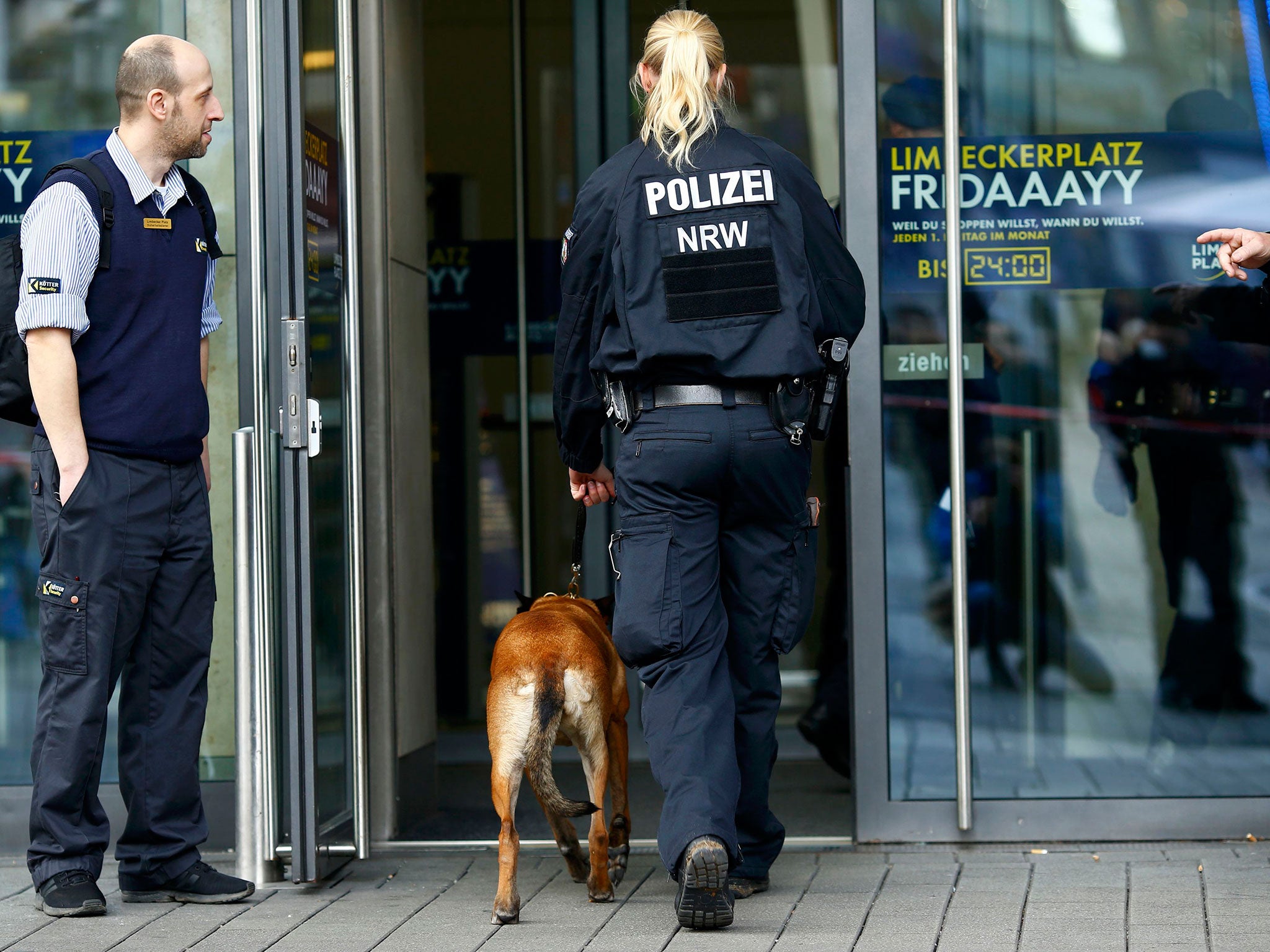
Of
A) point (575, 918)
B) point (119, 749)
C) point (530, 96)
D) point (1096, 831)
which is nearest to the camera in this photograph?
point (575, 918)

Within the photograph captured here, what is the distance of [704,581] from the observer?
395 centimetres

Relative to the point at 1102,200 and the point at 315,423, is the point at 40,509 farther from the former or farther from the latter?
the point at 1102,200

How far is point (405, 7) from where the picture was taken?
5531 millimetres

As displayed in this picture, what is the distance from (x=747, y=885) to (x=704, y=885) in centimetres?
48

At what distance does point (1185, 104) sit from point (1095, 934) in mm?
2641

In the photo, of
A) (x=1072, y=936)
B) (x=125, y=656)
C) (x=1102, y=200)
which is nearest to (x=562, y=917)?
(x=1072, y=936)

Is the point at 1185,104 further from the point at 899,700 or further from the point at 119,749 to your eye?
the point at 119,749

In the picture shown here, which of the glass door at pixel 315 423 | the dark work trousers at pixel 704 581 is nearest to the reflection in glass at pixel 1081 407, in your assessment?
the dark work trousers at pixel 704 581

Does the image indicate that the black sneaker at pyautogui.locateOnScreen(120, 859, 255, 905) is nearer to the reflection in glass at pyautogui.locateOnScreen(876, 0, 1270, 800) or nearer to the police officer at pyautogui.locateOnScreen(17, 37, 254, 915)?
the police officer at pyautogui.locateOnScreen(17, 37, 254, 915)

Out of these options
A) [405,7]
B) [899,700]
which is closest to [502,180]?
[405,7]

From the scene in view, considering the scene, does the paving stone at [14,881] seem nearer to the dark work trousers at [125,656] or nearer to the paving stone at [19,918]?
the paving stone at [19,918]

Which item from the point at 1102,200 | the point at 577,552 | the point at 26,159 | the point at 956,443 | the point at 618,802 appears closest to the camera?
the point at 618,802

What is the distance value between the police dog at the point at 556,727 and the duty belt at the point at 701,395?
0.67 m

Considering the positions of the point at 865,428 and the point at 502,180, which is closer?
the point at 865,428
